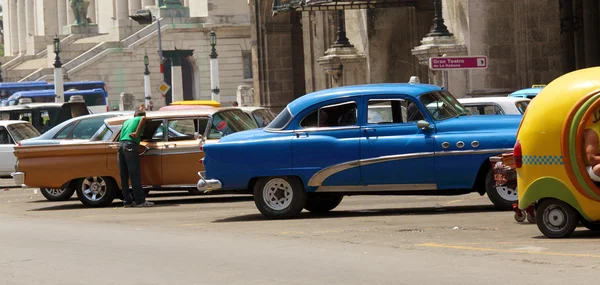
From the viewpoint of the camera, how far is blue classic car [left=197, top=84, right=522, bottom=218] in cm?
1712

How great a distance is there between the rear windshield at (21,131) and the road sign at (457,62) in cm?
918

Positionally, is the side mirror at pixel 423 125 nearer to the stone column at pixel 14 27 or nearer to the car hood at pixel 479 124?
the car hood at pixel 479 124

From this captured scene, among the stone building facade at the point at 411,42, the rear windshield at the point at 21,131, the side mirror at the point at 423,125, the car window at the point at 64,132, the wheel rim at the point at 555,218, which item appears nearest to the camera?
the wheel rim at the point at 555,218

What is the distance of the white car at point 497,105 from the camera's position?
21.9m

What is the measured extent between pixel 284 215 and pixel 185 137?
13.9ft

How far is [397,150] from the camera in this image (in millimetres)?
17328

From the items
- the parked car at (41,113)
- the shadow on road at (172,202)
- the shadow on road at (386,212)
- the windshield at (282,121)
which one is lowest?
the shadow on road at (386,212)

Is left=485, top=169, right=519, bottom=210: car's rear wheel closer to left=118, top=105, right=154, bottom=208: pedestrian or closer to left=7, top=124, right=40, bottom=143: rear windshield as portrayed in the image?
left=118, top=105, right=154, bottom=208: pedestrian

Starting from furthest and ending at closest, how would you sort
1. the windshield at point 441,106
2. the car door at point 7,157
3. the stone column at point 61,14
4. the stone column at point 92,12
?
the stone column at point 61,14 → the stone column at point 92,12 → the car door at point 7,157 → the windshield at point 441,106

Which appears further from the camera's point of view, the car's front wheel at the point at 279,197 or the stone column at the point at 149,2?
the stone column at the point at 149,2

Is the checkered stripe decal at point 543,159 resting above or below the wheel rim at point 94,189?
above

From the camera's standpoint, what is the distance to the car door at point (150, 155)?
21703mm

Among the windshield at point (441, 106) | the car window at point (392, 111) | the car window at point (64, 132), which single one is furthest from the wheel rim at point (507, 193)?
the car window at point (64, 132)

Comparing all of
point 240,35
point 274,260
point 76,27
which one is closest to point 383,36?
point 274,260
